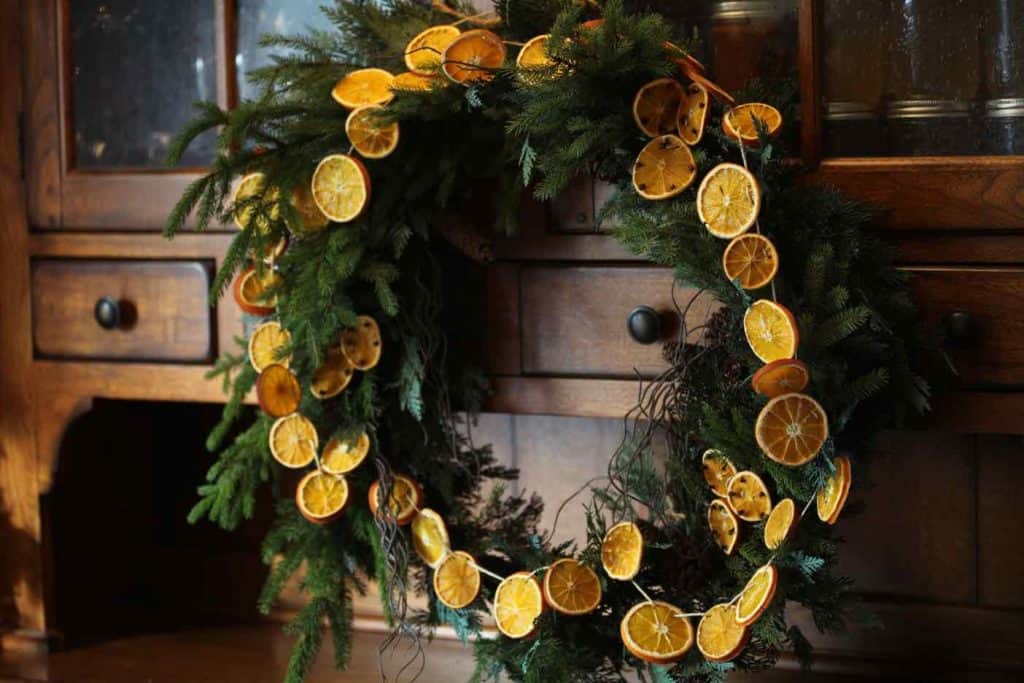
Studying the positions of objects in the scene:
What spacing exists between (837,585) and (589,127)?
1.61 ft

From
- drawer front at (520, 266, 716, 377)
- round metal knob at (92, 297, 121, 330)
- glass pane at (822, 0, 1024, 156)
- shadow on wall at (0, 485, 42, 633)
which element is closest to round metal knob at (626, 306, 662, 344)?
drawer front at (520, 266, 716, 377)

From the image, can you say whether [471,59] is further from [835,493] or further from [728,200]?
[835,493]

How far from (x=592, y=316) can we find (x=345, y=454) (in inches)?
11.9

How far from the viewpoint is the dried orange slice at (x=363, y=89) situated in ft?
4.98

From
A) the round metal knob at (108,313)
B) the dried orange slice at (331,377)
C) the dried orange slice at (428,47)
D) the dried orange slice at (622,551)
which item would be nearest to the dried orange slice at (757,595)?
the dried orange slice at (622,551)

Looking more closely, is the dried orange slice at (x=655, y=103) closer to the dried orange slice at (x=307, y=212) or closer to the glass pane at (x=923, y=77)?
the glass pane at (x=923, y=77)

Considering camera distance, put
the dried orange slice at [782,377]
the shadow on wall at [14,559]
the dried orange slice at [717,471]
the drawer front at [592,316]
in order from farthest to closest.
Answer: the shadow on wall at [14,559] → the drawer front at [592,316] → the dried orange slice at [717,471] → the dried orange slice at [782,377]

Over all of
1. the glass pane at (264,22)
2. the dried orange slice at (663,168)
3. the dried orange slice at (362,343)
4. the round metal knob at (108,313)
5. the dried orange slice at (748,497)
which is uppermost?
the glass pane at (264,22)

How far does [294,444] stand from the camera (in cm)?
157

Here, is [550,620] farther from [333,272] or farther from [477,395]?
[333,272]

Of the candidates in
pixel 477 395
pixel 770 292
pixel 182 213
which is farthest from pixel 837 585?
pixel 182 213

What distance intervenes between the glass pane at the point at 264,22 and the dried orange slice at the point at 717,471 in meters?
0.73

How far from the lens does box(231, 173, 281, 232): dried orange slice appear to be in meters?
1.54

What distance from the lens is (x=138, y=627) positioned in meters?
2.08
